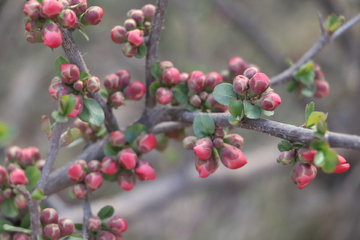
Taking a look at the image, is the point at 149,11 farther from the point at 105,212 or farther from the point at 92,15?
the point at 105,212

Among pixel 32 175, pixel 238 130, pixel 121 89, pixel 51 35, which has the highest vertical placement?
pixel 51 35

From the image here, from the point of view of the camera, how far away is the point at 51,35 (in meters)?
0.59

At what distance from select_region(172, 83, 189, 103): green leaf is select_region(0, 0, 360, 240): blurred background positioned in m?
0.88

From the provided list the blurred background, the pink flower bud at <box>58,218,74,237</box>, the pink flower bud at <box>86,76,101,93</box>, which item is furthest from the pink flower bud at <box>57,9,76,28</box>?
the blurred background

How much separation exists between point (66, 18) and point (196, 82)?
37 centimetres

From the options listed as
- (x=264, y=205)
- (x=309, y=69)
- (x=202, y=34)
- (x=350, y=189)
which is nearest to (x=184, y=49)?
(x=202, y=34)

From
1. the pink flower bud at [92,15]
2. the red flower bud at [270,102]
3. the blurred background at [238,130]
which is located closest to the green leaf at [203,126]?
the red flower bud at [270,102]

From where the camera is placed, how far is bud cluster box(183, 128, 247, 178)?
66cm

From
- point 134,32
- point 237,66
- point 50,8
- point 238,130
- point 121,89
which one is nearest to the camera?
point 50,8

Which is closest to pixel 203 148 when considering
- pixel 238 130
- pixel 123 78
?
pixel 123 78

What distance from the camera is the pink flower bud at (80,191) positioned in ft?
2.66

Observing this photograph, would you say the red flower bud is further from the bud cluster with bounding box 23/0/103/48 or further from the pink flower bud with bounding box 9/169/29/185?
the pink flower bud with bounding box 9/169/29/185

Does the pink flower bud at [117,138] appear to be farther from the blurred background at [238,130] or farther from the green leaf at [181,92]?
the blurred background at [238,130]

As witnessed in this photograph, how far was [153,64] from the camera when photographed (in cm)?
88
